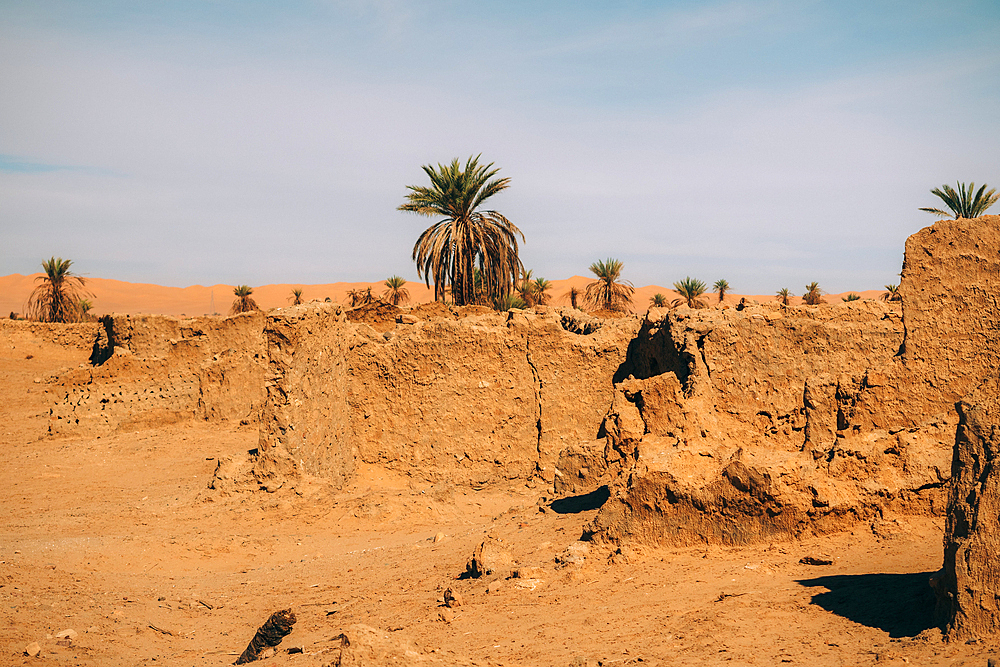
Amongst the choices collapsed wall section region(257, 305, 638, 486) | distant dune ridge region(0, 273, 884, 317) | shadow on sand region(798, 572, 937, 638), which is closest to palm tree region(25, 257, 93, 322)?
collapsed wall section region(257, 305, 638, 486)

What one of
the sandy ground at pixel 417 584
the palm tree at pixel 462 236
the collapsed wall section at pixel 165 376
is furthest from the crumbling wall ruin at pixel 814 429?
the palm tree at pixel 462 236

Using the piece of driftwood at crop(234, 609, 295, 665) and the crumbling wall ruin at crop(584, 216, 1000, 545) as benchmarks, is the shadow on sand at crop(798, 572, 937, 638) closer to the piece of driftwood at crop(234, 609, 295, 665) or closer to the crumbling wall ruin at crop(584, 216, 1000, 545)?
the crumbling wall ruin at crop(584, 216, 1000, 545)

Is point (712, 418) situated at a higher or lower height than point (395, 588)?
higher

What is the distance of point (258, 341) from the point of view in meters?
14.4

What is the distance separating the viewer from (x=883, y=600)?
13.9 ft

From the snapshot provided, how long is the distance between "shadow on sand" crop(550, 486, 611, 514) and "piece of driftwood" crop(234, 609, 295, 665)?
9.93ft

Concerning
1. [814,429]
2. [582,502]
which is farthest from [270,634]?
[814,429]

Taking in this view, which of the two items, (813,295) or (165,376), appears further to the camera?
(813,295)

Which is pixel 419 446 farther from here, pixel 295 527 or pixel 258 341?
pixel 258 341

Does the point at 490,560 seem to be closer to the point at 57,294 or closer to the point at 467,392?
the point at 467,392

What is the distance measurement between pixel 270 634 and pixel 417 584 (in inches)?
58.2

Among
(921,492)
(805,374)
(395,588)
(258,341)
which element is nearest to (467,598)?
(395,588)

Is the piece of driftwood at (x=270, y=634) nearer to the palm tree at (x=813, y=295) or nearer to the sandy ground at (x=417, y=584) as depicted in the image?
the sandy ground at (x=417, y=584)

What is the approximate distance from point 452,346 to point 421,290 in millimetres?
110525
